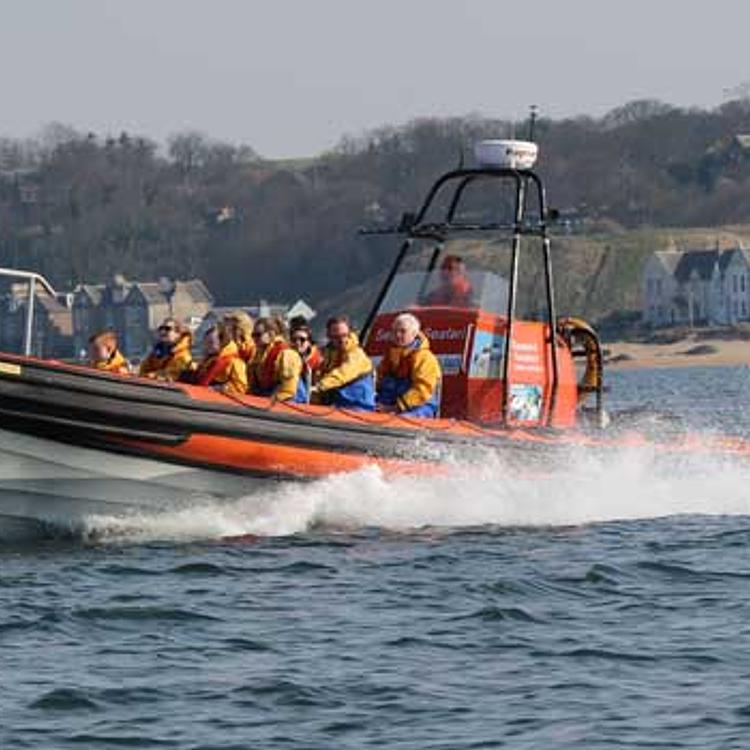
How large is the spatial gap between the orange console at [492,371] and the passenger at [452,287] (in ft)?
0.40

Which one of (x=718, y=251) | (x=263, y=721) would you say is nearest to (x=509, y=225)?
(x=263, y=721)

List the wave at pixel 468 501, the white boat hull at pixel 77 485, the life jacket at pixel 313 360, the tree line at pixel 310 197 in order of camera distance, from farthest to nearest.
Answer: the tree line at pixel 310 197
the life jacket at pixel 313 360
the wave at pixel 468 501
the white boat hull at pixel 77 485

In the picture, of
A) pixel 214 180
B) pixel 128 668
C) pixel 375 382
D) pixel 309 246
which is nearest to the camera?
pixel 128 668

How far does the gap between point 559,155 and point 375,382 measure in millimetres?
140648

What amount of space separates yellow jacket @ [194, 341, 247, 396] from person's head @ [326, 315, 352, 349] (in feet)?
2.00

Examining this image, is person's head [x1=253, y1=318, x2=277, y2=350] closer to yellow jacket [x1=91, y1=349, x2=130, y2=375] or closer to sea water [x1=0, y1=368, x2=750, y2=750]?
yellow jacket [x1=91, y1=349, x2=130, y2=375]

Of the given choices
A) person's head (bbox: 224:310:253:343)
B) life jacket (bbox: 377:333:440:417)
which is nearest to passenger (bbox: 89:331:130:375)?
person's head (bbox: 224:310:253:343)

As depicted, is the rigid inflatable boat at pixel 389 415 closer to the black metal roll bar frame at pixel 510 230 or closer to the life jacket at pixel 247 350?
the black metal roll bar frame at pixel 510 230

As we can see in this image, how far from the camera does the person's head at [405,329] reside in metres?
15.3

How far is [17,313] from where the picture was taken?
122 m

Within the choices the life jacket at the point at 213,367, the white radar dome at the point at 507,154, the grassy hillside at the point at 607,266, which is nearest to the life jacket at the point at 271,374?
the life jacket at the point at 213,367

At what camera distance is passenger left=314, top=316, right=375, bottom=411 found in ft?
49.1

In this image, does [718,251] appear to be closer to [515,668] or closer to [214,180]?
[214,180]

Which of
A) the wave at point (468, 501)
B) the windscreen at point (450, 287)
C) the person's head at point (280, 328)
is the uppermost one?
the windscreen at point (450, 287)
